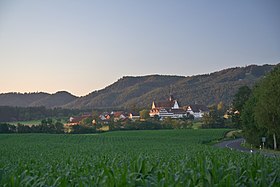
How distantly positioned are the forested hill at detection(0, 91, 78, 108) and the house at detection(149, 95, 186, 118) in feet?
133

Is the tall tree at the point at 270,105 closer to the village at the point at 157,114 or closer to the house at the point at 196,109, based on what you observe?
the village at the point at 157,114

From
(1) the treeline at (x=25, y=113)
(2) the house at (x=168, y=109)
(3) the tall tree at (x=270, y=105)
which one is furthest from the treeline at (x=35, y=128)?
(3) the tall tree at (x=270, y=105)

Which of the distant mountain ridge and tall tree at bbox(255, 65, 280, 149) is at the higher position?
the distant mountain ridge

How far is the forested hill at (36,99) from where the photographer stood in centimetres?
15796

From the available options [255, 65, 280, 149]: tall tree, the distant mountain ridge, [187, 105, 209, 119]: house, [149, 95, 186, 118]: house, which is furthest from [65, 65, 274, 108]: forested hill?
→ [255, 65, 280, 149]: tall tree

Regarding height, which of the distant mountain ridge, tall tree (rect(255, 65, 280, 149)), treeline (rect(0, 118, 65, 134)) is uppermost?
the distant mountain ridge

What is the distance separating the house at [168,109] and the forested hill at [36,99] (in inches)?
1600

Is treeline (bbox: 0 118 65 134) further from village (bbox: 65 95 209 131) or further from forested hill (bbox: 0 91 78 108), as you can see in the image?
forested hill (bbox: 0 91 78 108)

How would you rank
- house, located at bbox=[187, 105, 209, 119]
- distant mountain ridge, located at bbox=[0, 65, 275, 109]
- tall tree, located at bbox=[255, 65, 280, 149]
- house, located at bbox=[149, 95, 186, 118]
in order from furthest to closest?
distant mountain ridge, located at bbox=[0, 65, 275, 109], house, located at bbox=[187, 105, 209, 119], house, located at bbox=[149, 95, 186, 118], tall tree, located at bbox=[255, 65, 280, 149]

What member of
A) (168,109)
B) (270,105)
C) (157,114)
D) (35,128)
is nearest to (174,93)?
(168,109)

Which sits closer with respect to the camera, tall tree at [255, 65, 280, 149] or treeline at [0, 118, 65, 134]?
tall tree at [255, 65, 280, 149]

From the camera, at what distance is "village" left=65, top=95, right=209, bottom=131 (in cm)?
11850

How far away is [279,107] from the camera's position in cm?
4159

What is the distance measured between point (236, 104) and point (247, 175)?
195 ft
